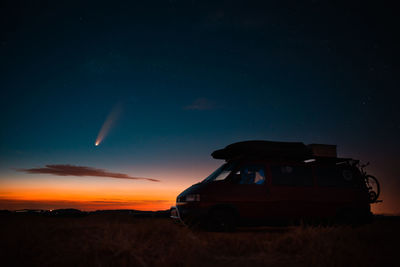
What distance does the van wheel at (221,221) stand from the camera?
24.7 feet

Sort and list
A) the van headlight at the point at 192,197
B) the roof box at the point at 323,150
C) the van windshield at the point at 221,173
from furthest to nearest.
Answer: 1. the roof box at the point at 323,150
2. the van windshield at the point at 221,173
3. the van headlight at the point at 192,197

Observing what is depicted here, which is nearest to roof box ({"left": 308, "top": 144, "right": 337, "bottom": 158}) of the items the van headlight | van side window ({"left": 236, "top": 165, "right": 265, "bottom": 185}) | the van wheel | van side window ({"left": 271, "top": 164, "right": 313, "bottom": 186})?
van side window ({"left": 271, "top": 164, "right": 313, "bottom": 186})

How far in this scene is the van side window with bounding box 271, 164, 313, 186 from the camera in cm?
832

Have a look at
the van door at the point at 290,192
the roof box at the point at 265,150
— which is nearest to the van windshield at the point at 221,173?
the roof box at the point at 265,150

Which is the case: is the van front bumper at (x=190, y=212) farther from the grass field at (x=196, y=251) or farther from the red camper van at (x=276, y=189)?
the grass field at (x=196, y=251)

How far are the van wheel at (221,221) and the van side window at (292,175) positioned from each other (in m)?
1.59

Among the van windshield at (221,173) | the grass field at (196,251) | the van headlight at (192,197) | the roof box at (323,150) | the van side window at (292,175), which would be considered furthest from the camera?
the roof box at (323,150)

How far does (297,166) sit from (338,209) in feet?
5.55

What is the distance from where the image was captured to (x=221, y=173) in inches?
324

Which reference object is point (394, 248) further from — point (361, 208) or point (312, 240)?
point (361, 208)

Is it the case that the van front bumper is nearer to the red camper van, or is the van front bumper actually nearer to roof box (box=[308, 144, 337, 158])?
the red camper van

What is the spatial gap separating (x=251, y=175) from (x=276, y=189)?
77cm

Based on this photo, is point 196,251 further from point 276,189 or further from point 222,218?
point 276,189

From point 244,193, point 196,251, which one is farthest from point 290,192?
point 196,251
